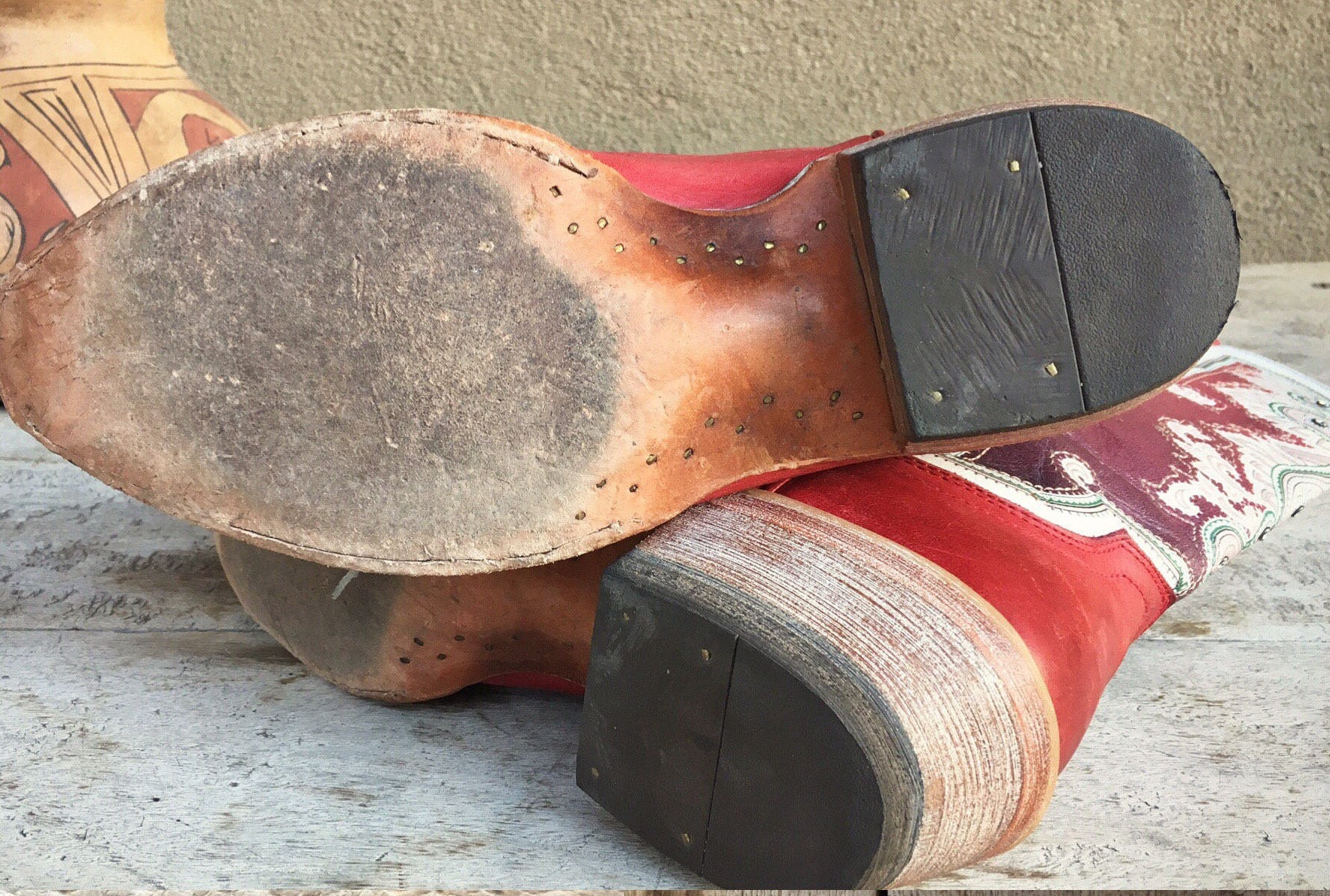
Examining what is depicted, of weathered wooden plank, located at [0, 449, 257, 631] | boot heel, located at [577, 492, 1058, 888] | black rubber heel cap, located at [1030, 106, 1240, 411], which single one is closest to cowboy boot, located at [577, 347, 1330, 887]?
boot heel, located at [577, 492, 1058, 888]

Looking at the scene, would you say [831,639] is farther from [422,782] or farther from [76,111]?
[76,111]

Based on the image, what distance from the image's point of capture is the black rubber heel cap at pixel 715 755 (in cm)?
63

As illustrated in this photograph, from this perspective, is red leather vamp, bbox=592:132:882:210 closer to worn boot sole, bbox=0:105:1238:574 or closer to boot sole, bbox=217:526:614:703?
worn boot sole, bbox=0:105:1238:574

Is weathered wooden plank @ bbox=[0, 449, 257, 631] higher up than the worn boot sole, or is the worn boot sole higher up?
the worn boot sole

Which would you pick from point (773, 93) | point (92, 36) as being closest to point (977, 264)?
point (92, 36)

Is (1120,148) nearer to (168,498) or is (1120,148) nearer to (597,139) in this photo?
(168,498)

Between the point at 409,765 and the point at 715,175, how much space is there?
17.8 inches

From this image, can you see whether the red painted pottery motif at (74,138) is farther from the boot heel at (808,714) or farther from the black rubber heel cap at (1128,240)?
the black rubber heel cap at (1128,240)

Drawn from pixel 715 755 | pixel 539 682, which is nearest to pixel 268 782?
pixel 539 682

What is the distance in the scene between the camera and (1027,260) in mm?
703

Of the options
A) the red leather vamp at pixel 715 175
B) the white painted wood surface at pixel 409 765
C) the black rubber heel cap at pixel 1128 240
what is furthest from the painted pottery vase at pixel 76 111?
the black rubber heel cap at pixel 1128 240

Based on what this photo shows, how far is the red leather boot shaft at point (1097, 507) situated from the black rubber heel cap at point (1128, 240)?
4.7 inches

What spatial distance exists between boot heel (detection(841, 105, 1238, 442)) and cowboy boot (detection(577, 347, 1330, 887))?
10cm

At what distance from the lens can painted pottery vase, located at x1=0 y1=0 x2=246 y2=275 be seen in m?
1.51
